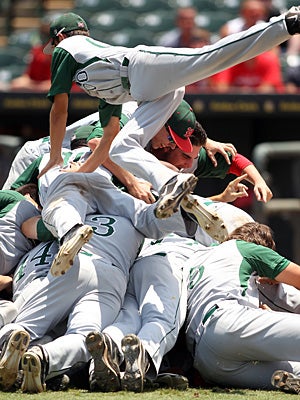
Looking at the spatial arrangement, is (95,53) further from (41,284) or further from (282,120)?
(282,120)

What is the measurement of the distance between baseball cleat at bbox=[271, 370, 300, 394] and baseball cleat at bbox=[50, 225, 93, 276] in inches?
43.3

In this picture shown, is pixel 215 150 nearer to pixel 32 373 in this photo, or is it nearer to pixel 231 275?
pixel 231 275

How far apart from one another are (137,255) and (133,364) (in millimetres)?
974

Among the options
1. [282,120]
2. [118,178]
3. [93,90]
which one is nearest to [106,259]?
[118,178]

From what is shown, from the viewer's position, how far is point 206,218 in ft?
17.6

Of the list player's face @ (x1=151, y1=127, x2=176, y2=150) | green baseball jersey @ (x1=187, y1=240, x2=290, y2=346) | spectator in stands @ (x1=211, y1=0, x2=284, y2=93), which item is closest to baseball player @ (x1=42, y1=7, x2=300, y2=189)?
player's face @ (x1=151, y1=127, x2=176, y2=150)

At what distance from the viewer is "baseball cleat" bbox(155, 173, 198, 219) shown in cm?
530

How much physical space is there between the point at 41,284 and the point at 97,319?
35cm

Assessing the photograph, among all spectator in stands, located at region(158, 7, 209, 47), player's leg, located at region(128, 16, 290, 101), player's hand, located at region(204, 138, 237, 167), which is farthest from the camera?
spectator in stands, located at region(158, 7, 209, 47)

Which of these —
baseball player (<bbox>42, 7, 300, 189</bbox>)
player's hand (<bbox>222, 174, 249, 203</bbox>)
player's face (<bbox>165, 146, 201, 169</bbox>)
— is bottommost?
player's hand (<bbox>222, 174, 249, 203</bbox>)

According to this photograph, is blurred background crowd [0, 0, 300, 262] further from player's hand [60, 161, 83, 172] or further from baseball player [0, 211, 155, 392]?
baseball player [0, 211, 155, 392]

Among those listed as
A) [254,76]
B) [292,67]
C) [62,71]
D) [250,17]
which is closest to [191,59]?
[62,71]

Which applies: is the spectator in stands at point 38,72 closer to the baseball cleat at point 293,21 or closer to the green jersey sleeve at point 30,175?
the green jersey sleeve at point 30,175

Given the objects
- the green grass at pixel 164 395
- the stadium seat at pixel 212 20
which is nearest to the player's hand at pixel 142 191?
the green grass at pixel 164 395
